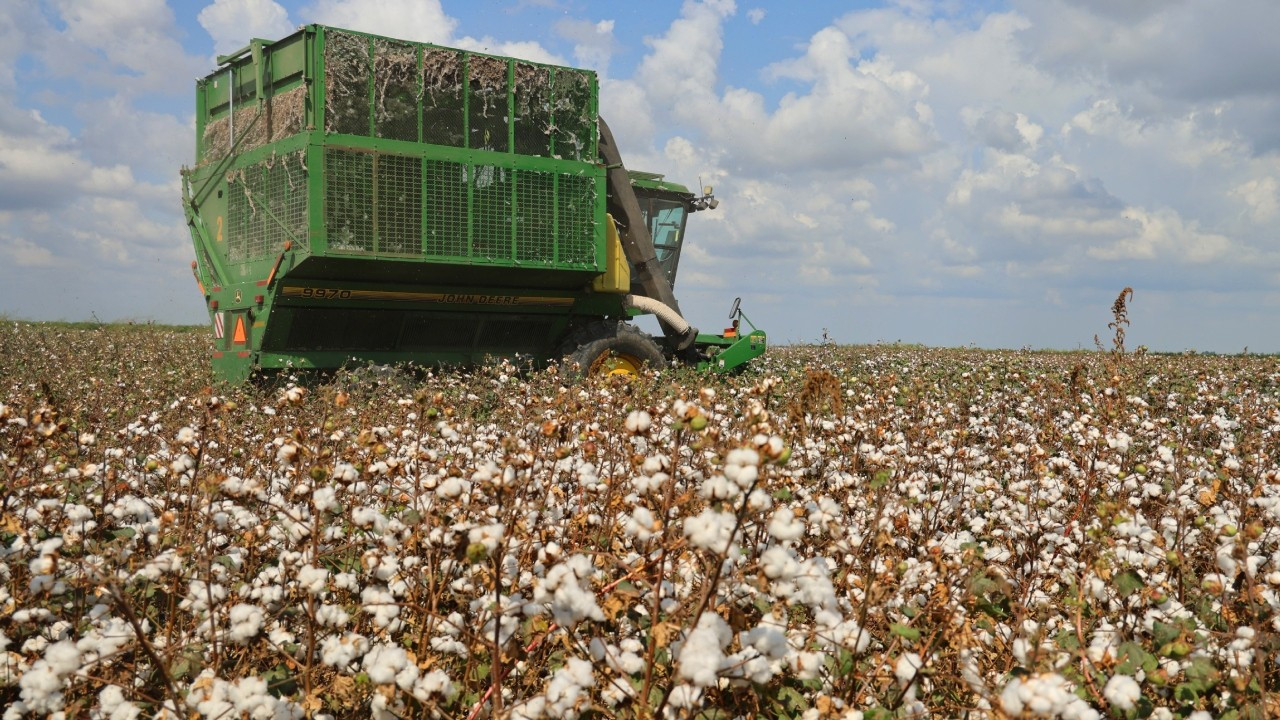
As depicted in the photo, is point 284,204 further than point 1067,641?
Yes

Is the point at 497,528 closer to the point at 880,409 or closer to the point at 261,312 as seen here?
the point at 880,409

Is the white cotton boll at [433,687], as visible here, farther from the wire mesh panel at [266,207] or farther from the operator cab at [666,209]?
the operator cab at [666,209]

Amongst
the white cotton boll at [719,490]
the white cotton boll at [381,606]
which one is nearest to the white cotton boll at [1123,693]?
the white cotton boll at [719,490]

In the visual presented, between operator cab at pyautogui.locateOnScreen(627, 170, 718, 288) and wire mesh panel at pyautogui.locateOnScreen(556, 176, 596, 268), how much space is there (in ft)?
7.28

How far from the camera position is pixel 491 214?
1102cm

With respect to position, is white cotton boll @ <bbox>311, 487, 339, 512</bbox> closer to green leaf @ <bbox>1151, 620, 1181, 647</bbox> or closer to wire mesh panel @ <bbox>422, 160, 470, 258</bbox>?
green leaf @ <bbox>1151, 620, 1181, 647</bbox>

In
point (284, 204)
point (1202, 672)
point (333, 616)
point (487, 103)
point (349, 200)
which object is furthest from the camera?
point (487, 103)

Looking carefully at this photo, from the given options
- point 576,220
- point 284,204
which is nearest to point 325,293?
point 284,204

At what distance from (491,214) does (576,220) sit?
1130mm

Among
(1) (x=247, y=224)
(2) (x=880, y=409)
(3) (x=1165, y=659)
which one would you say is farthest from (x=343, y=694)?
(1) (x=247, y=224)

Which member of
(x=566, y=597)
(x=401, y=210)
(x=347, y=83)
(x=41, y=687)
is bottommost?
(x=41, y=687)

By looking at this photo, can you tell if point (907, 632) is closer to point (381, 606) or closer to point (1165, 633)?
point (1165, 633)

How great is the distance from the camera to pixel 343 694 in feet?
9.53

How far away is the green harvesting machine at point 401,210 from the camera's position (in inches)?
399
